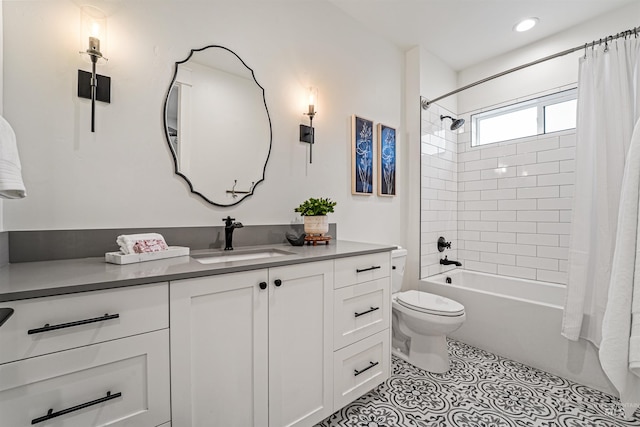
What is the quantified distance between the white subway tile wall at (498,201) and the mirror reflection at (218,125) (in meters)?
1.69

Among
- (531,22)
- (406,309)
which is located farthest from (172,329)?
(531,22)

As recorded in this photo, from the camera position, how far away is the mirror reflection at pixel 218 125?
4.90ft

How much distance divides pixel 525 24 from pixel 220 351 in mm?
3208

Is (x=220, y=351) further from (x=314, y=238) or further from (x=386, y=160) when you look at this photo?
(x=386, y=160)

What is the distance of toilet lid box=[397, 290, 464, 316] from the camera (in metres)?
1.88

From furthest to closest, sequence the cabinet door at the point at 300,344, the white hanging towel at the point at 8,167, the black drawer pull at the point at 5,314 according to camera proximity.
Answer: the cabinet door at the point at 300,344 → the white hanging towel at the point at 8,167 → the black drawer pull at the point at 5,314

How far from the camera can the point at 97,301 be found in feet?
2.74

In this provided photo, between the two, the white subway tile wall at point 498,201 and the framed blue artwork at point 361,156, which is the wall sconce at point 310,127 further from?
the white subway tile wall at point 498,201

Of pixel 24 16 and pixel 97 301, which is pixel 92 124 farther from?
pixel 97 301

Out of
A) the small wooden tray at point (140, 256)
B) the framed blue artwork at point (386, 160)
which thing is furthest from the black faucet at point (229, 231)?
the framed blue artwork at point (386, 160)

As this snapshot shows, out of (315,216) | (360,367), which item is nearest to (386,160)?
(315,216)

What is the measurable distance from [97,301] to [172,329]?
0.78ft

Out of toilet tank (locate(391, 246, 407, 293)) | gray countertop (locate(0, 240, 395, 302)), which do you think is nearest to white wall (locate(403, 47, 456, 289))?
toilet tank (locate(391, 246, 407, 293))

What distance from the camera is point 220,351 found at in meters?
1.06
